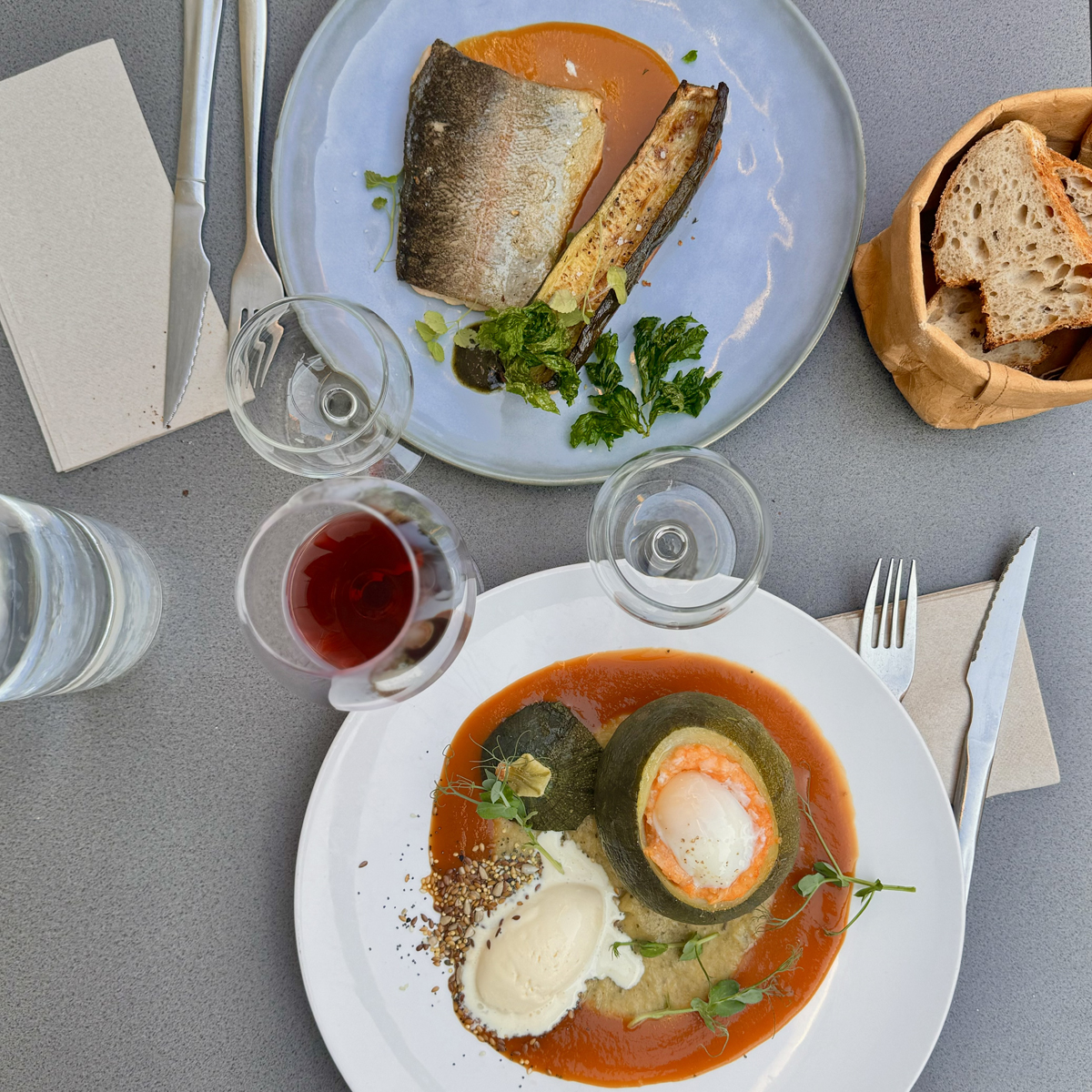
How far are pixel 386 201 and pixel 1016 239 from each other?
106 centimetres

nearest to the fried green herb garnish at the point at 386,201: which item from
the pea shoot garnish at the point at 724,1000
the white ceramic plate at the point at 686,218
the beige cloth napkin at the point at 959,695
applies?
the white ceramic plate at the point at 686,218

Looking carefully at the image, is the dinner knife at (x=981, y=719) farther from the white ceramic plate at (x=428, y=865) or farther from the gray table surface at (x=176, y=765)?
the gray table surface at (x=176, y=765)

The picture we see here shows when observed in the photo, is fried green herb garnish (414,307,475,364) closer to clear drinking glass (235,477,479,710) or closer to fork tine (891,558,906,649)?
clear drinking glass (235,477,479,710)

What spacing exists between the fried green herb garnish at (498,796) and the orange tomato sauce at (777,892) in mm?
15

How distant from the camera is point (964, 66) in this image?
55.5 inches

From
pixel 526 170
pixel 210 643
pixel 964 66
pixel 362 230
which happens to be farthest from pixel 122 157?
pixel 964 66

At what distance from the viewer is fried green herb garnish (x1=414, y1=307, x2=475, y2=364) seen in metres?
1.28

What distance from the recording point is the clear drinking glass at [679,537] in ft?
3.88

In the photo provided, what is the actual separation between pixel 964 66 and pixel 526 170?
90 centimetres

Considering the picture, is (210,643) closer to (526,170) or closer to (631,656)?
(631,656)

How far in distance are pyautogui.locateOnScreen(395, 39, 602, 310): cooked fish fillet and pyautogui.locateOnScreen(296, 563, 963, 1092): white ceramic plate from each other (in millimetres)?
548

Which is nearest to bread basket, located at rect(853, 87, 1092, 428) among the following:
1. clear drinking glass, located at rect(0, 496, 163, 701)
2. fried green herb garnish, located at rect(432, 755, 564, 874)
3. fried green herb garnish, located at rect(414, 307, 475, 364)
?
fried green herb garnish, located at rect(414, 307, 475, 364)

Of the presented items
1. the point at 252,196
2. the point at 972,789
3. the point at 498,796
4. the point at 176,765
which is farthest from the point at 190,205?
the point at 972,789

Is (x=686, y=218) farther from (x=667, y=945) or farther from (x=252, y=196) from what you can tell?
(x=667, y=945)
